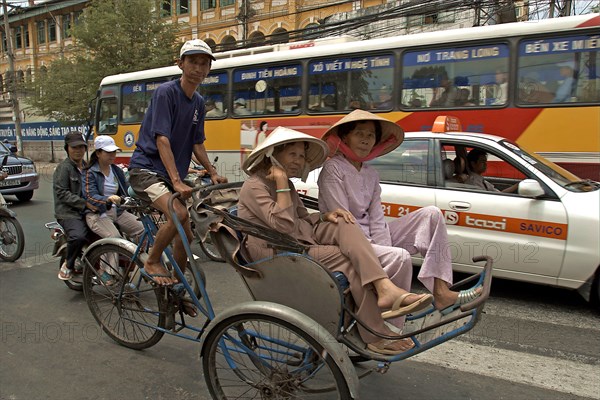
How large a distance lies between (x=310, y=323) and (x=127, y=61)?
18.1 meters

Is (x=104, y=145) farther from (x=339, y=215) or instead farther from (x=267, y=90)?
(x=267, y=90)

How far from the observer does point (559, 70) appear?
20.9 feet

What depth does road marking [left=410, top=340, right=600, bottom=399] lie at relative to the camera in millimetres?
2754

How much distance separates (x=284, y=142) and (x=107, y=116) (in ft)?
35.8

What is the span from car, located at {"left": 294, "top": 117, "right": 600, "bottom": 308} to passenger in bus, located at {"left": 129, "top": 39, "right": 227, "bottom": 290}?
2294 millimetres

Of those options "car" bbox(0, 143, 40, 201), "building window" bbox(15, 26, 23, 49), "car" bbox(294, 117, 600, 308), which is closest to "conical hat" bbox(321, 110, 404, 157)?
"car" bbox(294, 117, 600, 308)

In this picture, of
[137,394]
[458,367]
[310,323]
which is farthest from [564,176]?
[137,394]

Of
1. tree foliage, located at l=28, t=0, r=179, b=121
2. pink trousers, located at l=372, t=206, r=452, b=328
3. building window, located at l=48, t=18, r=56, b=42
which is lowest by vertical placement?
pink trousers, located at l=372, t=206, r=452, b=328

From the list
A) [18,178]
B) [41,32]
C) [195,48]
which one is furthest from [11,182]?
[41,32]

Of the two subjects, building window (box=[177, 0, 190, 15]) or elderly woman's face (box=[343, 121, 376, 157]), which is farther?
building window (box=[177, 0, 190, 15])

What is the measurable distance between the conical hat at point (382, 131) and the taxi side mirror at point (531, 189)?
188 cm

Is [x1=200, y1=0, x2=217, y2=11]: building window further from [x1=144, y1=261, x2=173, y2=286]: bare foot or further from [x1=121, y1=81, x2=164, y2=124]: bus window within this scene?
[x1=144, y1=261, x2=173, y2=286]: bare foot

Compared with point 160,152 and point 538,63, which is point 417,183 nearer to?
point 160,152

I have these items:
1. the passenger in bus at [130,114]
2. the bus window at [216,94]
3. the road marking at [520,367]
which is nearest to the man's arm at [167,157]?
the road marking at [520,367]
